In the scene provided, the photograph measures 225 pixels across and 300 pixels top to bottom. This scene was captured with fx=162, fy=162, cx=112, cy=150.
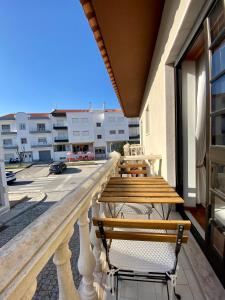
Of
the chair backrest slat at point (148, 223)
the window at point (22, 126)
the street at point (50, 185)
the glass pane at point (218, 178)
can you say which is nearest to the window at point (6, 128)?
the window at point (22, 126)

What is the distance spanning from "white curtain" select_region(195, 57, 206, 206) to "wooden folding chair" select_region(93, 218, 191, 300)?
53.8 inches

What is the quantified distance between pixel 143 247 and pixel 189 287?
21.2 inches

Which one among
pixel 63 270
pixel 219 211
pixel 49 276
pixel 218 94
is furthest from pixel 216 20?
pixel 49 276

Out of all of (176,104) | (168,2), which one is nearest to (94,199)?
(176,104)

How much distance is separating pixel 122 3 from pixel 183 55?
Answer: 87 centimetres

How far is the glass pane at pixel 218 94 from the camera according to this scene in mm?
1217

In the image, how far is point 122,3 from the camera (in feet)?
5.53

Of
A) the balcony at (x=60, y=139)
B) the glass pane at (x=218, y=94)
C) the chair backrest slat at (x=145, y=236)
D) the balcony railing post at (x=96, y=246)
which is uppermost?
the balcony at (x=60, y=139)

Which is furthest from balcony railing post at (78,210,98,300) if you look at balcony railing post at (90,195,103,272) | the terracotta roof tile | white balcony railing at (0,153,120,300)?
the terracotta roof tile

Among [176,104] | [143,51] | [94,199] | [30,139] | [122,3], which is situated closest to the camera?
[94,199]

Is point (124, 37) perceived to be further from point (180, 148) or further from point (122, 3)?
point (180, 148)

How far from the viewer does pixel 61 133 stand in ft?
104

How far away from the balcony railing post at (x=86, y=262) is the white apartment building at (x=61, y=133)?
29777mm

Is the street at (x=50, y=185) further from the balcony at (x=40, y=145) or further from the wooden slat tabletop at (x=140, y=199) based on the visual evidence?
the balcony at (x=40, y=145)
